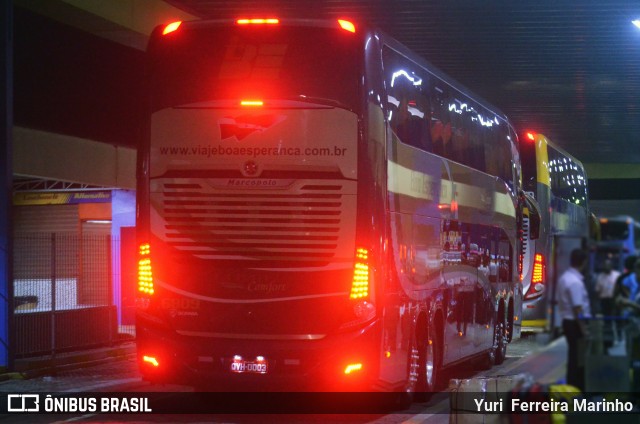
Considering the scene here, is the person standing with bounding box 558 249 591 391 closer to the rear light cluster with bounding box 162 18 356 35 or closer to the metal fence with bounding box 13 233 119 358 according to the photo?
the rear light cluster with bounding box 162 18 356 35

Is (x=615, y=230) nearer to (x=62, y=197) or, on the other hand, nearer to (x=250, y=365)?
(x=250, y=365)

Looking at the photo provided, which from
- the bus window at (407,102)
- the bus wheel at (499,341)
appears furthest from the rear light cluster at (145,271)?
the bus wheel at (499,341)

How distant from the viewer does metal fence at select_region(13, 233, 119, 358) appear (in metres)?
20.7

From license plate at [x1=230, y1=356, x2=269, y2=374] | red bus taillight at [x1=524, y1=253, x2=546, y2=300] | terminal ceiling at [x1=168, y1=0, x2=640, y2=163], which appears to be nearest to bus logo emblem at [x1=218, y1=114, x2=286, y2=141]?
license plate at [x1=230, y1=356, x2=269, y2=374]

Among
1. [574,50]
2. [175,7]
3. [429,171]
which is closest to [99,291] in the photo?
[175,7]

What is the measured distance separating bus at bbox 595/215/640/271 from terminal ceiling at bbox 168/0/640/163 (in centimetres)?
1749

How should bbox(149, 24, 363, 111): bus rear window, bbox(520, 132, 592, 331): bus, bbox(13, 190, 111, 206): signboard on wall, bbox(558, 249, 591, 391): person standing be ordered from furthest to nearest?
bbox(13, 190, 111, 206): signboard on wall < bbox(520, 132, 592, 331): bus < bbox(149, 24, 363, 111): bus rear window < bbox(558, 249, 591, 391): person standing

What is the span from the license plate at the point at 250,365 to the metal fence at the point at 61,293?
740 cm

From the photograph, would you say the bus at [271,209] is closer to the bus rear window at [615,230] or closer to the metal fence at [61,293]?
the metal fence at [61,293]

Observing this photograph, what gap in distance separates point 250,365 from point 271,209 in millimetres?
1719

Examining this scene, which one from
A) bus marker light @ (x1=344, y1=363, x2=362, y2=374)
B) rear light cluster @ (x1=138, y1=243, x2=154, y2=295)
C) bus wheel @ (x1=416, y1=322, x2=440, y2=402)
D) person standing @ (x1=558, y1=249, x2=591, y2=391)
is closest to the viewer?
person standing @ (x1=558, y1=249, x2=591, y2=391)

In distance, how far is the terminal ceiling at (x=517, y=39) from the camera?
23.4 meters

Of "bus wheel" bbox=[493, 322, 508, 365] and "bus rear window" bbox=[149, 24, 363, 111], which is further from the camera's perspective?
"bus wheel" bbox=[493, 322, 508, 365]

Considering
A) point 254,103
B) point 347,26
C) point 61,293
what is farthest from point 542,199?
point 254,103
